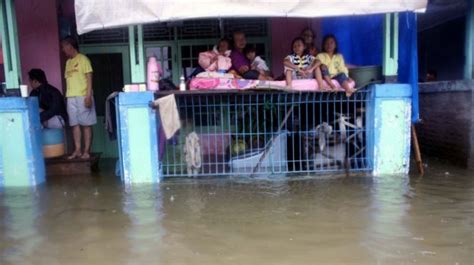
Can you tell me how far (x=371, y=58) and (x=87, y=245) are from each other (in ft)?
15.9

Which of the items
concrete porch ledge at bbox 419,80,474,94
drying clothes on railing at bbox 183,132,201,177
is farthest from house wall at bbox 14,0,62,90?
concrete porch ledge at bbox 419,80,474,94

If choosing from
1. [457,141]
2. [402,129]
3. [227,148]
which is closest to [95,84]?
[227,148]

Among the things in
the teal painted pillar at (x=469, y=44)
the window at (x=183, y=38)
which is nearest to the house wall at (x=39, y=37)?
the window at (x=183, y=38)

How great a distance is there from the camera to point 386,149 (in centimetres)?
623

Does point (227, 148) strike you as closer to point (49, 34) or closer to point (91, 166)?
point (91, 166)

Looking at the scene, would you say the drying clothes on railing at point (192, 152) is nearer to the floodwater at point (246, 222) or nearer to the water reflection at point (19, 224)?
the floodwater at point (246, 222)

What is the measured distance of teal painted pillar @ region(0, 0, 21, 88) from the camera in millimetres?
6145

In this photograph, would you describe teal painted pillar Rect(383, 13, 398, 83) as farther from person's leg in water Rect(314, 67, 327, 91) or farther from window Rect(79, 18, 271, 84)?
window Rect(79, 18, 271, 84)

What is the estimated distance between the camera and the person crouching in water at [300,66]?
6.42m

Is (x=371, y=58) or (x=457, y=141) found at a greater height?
(x=371, y=58)

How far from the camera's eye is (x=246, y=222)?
4.32 metres

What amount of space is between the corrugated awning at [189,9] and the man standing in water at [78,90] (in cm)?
165

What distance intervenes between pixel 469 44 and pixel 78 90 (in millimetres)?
5850

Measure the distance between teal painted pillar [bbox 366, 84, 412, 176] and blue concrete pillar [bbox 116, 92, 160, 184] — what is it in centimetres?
298
